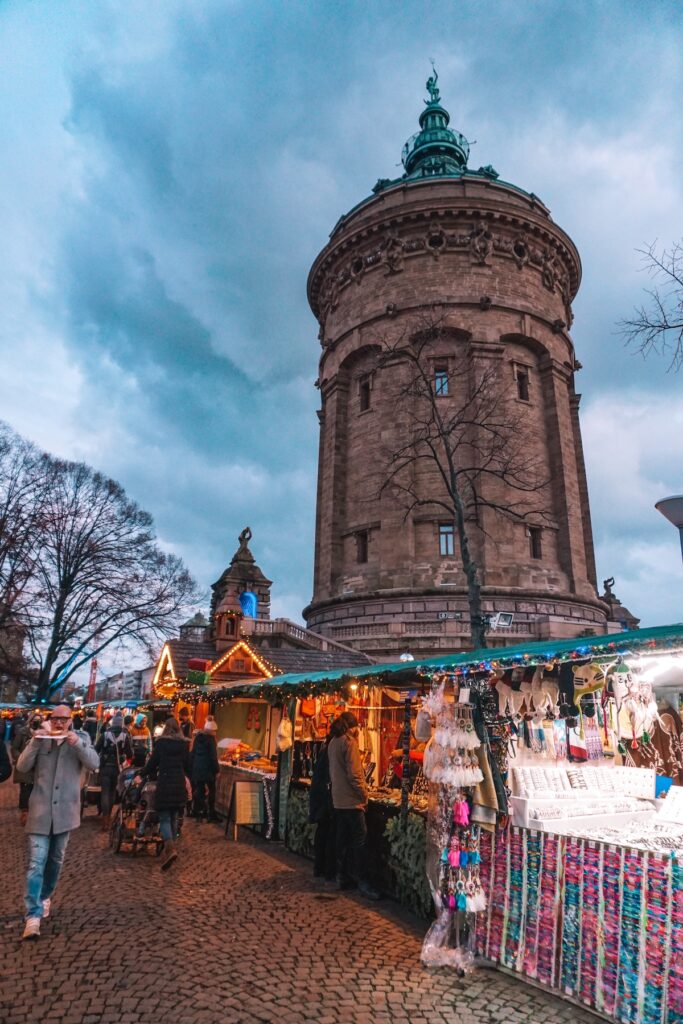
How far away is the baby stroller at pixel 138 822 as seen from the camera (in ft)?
32.3

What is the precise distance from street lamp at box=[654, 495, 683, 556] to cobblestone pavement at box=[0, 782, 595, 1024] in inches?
219

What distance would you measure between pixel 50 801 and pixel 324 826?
156 inches

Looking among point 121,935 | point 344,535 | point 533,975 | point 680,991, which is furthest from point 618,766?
point 344,535

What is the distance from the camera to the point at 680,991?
4.29 m

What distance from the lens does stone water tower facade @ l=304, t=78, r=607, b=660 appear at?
27891 mm

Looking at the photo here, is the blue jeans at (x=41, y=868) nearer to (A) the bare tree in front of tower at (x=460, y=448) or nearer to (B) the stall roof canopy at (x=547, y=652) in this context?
(B) the stall roof canopy at (x=547, y=652)

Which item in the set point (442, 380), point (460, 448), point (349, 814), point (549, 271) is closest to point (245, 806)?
point (349, 814)

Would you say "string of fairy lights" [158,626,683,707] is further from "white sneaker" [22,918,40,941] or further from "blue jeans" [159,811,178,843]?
"white sneaker" [22,918,40,941]

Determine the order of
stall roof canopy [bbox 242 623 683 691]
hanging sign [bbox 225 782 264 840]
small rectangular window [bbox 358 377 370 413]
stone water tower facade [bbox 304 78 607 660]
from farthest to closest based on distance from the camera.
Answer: small rectangular window [bbox 358 377 370 413] < stone water tower facade [bbox 304 78 607 660] < hanging sign [bbox 225 782 264 840] < stall roof canopy [bbox 242 623 683 691]

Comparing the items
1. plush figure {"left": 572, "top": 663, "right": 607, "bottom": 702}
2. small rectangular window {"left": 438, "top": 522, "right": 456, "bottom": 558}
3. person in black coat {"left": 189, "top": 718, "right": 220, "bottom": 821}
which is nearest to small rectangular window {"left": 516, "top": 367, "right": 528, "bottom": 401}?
small rectangular window {"left": 438, "top": 522, "right": 456, "bottom": 558}

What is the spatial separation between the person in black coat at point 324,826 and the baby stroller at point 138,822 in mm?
2672

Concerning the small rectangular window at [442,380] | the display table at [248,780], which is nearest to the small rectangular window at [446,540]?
the small rectangular window at [442,380]

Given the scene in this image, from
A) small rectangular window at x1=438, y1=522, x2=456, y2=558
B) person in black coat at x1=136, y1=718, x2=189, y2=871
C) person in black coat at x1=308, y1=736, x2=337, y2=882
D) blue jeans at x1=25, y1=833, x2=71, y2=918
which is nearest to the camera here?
blue jeans at x1=25, y1=833, x2=71, y2=918

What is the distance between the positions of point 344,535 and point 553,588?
34.5 feet
